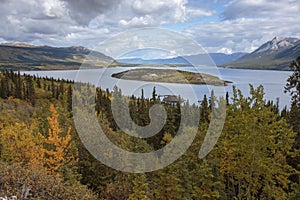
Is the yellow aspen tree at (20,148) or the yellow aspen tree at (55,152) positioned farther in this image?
the yellow aspen tree at (20,148)

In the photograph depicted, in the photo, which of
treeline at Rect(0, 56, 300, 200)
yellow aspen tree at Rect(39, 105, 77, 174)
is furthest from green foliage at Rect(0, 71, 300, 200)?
yellow aspen tree at Rect(39, 105, 77, 174)

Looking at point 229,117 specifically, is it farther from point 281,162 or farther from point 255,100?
point 281,162

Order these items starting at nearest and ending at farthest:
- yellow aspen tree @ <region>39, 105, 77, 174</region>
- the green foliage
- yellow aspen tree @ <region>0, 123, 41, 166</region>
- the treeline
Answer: the green foliage
the treeline
yellow aspen tree @ <region>39, 105, 77, 174</region>
yellow aspen tree @ <region>0, 123, 41, 166</region>

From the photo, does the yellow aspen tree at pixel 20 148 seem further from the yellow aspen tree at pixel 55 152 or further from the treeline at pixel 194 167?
the yellow aspen tree at pixel 55 152

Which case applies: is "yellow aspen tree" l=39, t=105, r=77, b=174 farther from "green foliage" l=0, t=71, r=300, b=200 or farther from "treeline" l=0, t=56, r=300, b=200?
"green foliage" l=0, t=71, r=300, b=200

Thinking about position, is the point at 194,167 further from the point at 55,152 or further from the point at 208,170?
the point at 55,152

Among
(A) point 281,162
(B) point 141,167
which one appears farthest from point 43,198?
(A) point 281,162

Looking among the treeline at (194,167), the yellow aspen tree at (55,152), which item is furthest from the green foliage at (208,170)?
the yellow aspen tree at (55,152)

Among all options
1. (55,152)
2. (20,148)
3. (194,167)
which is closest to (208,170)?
(194,167)

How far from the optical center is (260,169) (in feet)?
57.4

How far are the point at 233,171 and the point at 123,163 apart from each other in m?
8.61

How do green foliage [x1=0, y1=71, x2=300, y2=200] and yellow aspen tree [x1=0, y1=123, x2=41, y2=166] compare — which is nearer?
green foliage [x1=0, y1=71, x2=300, y2=200]

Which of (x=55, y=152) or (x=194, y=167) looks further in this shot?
(x=55, y=152)

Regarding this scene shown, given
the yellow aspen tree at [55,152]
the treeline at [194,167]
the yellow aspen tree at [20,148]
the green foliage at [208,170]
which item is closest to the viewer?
the green foliage at [208,170]
